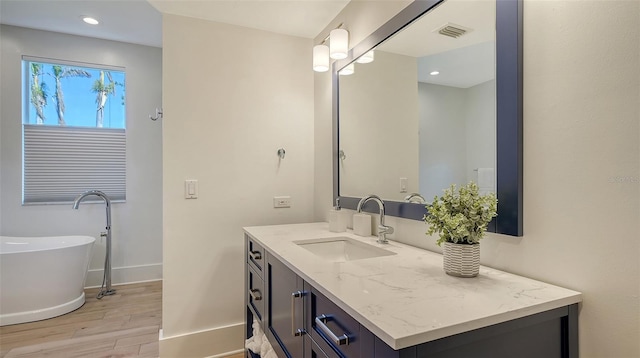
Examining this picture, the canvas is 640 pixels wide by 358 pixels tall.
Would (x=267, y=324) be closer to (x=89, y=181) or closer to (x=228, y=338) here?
(x=228, y=338)

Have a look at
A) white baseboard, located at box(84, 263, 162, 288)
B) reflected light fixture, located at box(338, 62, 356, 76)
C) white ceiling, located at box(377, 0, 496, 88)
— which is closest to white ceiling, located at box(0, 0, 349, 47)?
reflected light fixture, located at box(338, 62, 356, 76)

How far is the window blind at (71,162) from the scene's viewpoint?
125 inches

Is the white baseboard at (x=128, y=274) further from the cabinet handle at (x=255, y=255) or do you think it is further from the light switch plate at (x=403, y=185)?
the light switch plate at (x=403, y=185)

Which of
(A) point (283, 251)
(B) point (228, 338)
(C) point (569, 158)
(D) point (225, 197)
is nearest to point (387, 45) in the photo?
(C) point (569, 158)

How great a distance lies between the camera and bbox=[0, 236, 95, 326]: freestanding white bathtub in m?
2.56

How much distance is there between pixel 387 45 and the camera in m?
1.65

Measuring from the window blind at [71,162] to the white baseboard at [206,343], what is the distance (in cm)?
209

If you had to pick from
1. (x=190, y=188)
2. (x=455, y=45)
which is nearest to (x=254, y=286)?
(x=190, y=188)

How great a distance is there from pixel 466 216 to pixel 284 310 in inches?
31.8

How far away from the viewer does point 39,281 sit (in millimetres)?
2643

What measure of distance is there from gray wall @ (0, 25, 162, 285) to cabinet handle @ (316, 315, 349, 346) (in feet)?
10.7

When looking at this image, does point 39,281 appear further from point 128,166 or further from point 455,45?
point 455,45

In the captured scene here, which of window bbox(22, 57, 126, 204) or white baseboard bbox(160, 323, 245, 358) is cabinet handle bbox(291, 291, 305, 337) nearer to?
white baseboard bbox(160, 323, 245, 358)

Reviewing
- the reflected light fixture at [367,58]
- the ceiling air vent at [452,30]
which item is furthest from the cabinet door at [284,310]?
the reflected light fixture at [367,58]
